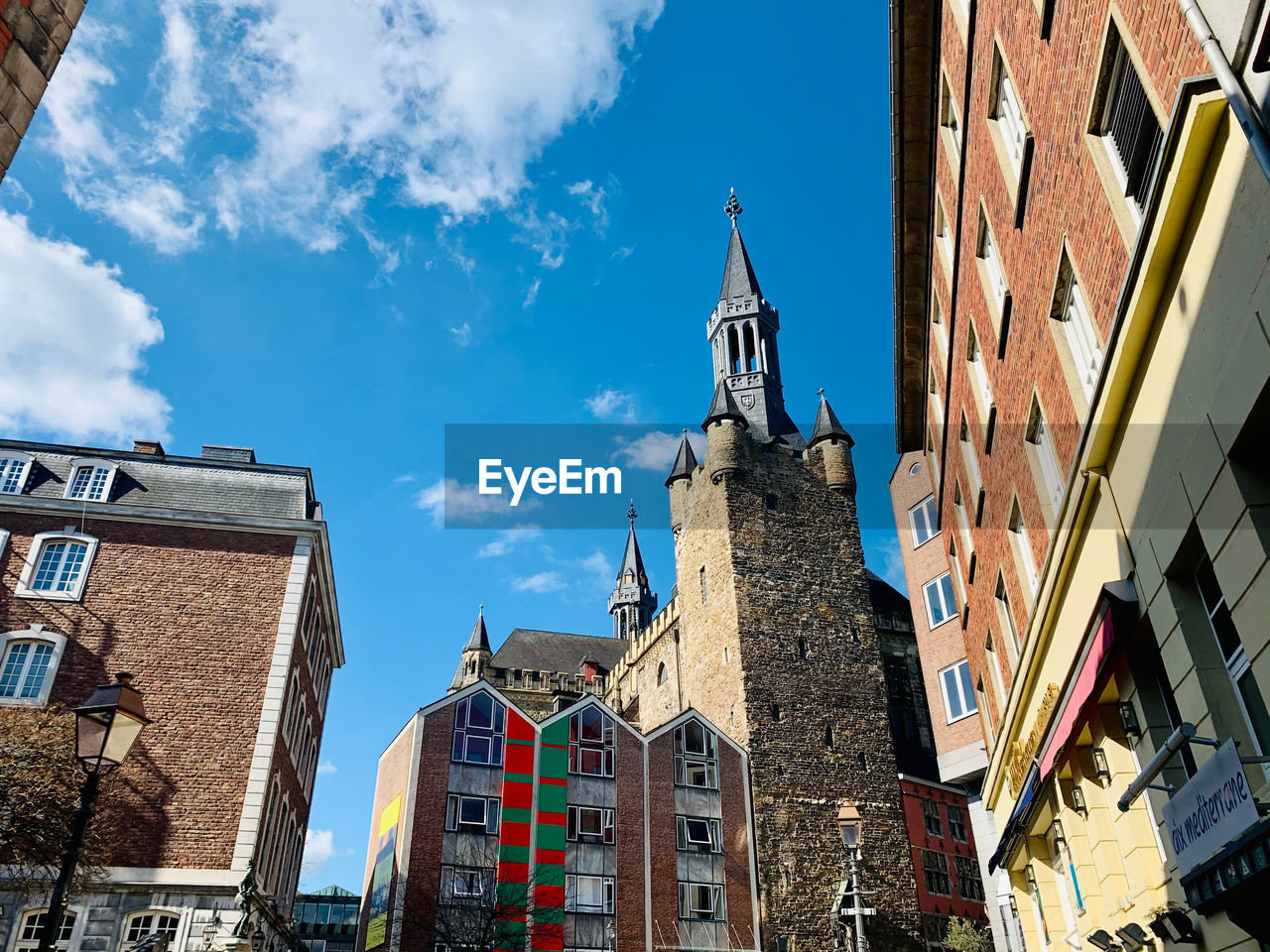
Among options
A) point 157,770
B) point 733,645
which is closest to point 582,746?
point 733,645

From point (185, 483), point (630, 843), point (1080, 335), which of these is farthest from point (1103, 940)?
point (630, 843)

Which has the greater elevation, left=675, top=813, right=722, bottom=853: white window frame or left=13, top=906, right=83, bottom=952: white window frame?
left=675, top=813, right=722, bottom=853: white window frame

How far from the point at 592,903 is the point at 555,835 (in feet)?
7.55

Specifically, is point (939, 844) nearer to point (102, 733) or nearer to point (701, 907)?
point (701, 907)

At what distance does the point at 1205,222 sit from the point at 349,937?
281 ft

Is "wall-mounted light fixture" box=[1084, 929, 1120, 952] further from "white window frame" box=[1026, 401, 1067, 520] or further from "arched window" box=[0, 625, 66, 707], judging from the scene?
"arched window" box=[0, 625, 66, 707]

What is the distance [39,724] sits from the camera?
55.5 feet

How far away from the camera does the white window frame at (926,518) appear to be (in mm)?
23519

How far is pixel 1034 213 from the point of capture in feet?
32.9

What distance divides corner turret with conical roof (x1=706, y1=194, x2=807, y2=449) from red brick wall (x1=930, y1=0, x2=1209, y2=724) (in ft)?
96.3

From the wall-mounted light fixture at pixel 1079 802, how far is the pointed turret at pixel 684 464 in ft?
109

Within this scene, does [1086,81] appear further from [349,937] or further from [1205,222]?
[349,937]

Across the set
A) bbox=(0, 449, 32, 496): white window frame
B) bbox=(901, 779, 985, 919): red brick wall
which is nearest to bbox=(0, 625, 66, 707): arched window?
bbox=(0, 449, 32, 496): white window frame

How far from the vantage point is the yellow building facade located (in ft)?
18.7
